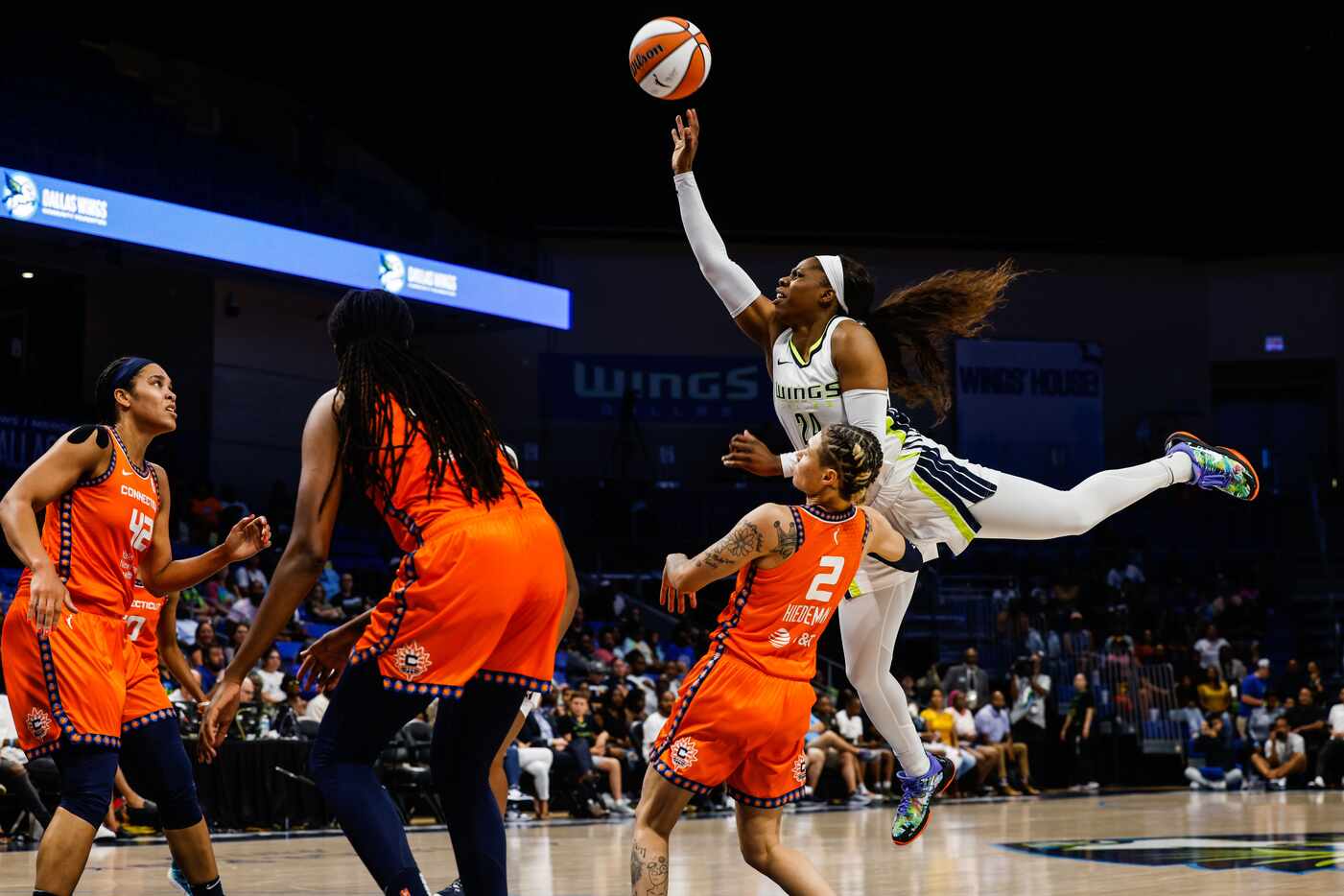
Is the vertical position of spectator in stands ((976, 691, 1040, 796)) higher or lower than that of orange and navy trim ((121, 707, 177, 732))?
lower

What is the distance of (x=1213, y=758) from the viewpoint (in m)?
18.3

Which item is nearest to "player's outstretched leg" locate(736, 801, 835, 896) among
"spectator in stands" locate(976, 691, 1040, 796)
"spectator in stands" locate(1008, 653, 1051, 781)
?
"spectator in stands" locate(976, 691, 1040, 796)

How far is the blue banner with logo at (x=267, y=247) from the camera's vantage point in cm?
1602

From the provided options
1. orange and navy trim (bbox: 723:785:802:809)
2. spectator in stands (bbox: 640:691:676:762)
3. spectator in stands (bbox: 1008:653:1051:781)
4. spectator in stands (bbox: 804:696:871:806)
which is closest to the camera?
orange and navy trim (bbox: 723:785:802:809)

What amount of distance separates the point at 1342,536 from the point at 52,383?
62.8 feet

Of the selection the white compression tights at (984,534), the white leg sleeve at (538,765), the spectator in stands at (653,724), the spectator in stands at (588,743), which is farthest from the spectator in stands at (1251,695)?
the white compression tights at (984,534)

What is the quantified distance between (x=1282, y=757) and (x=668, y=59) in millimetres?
14803

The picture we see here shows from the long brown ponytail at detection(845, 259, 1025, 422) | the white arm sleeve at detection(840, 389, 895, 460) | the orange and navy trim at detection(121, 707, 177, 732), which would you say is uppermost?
the long brown ponytail at detection(845, 259, 1025, 422)

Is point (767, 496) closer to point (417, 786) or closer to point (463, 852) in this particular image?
point (417, 786)

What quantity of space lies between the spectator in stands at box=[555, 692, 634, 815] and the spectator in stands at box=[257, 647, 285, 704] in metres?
2.46

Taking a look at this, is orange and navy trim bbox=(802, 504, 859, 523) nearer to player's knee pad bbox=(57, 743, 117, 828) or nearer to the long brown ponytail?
the long brown ponytail

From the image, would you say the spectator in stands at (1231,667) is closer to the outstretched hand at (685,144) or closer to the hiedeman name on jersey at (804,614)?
the outstretched hand at (685,144)

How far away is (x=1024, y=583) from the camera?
22188 mm

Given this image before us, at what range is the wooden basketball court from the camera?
7.43 meters
